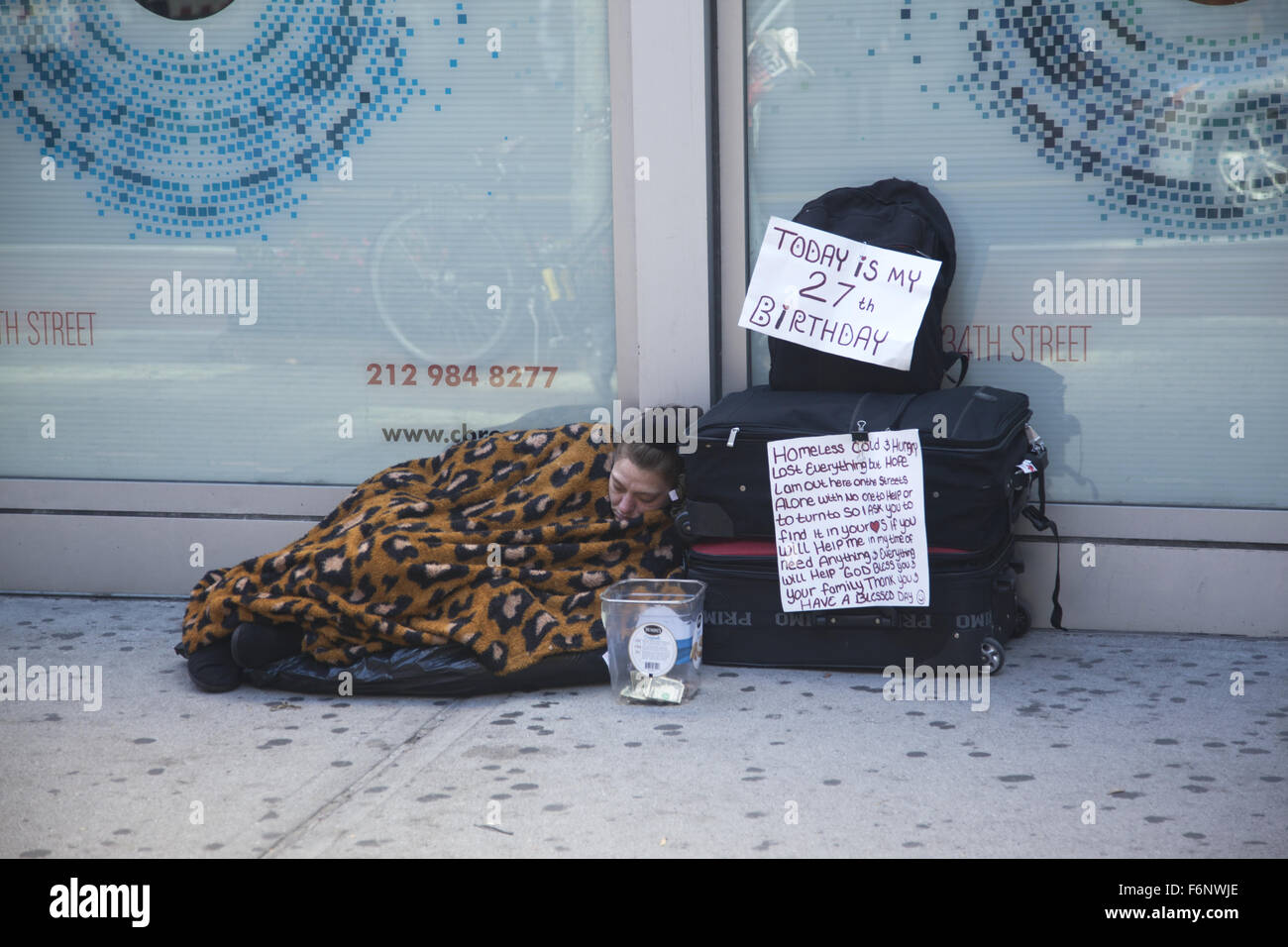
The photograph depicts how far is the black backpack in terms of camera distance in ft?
12.3

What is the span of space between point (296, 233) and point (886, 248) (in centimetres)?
194

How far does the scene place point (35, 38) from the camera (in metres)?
4.51

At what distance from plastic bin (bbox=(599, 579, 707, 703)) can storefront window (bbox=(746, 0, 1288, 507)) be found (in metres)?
1.24

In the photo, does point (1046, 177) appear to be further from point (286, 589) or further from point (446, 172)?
point (286, 589)

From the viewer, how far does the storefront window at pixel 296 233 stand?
4.25 metres

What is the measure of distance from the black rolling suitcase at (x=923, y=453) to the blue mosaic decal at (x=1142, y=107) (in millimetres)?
722

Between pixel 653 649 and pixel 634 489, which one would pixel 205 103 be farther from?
pixel 653 649

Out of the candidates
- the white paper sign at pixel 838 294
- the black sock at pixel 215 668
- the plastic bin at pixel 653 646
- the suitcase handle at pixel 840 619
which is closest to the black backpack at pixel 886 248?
the white paper sign at pixel 838 294

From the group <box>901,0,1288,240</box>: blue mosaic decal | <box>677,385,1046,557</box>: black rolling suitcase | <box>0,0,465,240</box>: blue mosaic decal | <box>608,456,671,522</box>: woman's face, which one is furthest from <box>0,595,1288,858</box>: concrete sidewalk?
<box>0,0,465,240</box>: blue mosaic decal

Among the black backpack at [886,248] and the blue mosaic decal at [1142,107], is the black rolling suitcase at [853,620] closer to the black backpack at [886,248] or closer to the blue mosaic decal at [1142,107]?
the black backpack at [886,248]

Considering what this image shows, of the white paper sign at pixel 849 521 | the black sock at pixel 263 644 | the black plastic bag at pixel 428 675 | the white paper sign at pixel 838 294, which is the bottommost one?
the black plastic bag at pixel 428 675

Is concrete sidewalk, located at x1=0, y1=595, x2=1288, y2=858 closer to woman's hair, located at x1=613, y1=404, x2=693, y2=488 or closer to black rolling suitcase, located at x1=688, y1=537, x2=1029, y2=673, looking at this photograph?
black rolling suitcase, located at x1=688, y1=537, x2=1029, y2=673

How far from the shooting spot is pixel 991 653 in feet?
11.6

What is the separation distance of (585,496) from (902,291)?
1.07m
